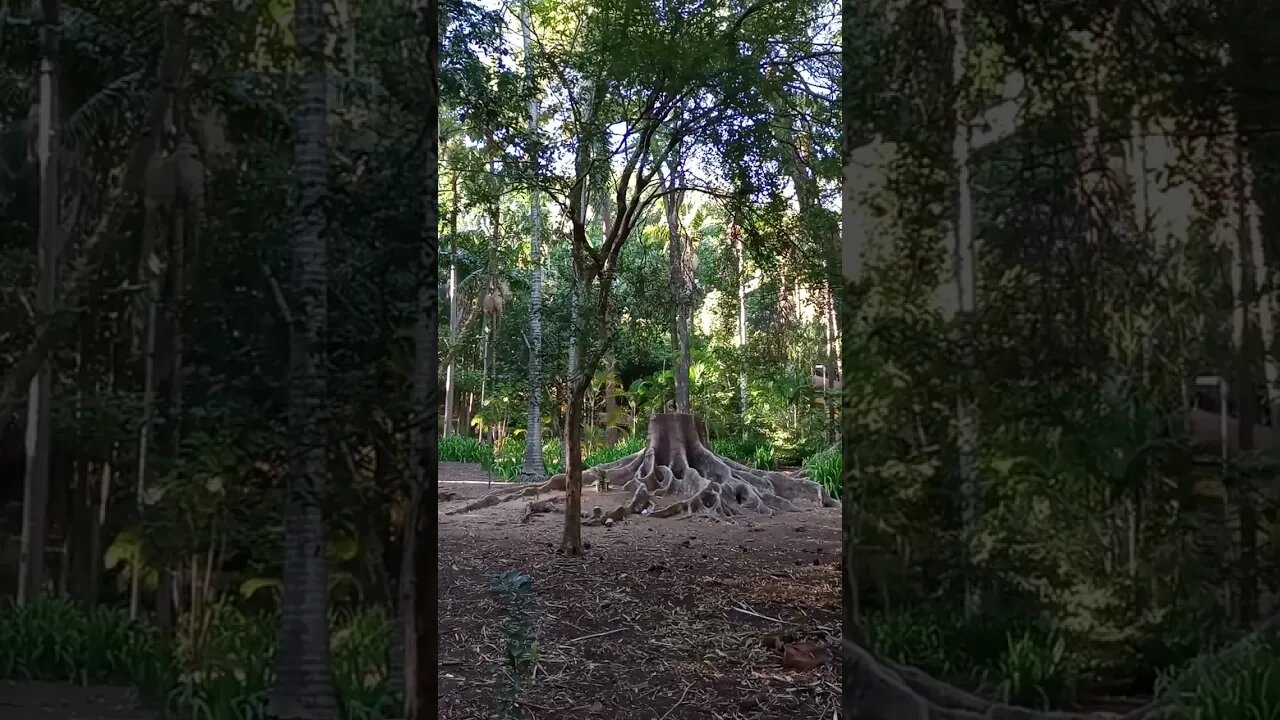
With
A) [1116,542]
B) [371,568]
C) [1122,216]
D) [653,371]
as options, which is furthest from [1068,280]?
[653,371]

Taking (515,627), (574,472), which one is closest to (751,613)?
(574,472)

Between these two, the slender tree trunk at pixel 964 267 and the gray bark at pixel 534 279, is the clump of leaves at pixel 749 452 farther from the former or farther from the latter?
the slender tree trunk at pixel 964 267

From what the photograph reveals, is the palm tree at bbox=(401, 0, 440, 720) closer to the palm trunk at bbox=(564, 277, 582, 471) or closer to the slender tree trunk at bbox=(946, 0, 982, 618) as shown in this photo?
the slender tree trunk at bbox=(946, 0, 982, 618)

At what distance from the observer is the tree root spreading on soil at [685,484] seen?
830cm

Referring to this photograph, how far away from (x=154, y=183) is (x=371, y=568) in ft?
3.64

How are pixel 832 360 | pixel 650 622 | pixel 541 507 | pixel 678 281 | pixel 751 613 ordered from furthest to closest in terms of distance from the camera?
pixel 832 360
pixel 541 507
pixel 678 281
pixel 751 613
pixel 650 622

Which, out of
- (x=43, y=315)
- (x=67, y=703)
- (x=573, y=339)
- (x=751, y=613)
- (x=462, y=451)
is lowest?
(x=751, y=613)

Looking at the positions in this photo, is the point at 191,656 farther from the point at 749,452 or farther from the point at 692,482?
the point at 749,452

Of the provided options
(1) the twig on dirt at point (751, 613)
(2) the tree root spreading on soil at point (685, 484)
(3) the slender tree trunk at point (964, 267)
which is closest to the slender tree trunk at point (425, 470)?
(3) the slender tree trunk at point (964, 267)

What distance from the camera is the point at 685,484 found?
8.90 metres

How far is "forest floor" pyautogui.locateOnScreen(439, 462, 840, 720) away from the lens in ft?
12.9

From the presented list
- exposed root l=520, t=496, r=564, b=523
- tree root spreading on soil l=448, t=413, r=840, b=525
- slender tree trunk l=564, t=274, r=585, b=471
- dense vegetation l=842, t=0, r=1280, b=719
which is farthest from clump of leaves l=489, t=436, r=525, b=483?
dense vegetation l=842, t=0, r=1280, b=719

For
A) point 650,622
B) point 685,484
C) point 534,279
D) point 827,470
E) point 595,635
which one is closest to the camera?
point 595,635

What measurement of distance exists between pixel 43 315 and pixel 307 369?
73 cm
